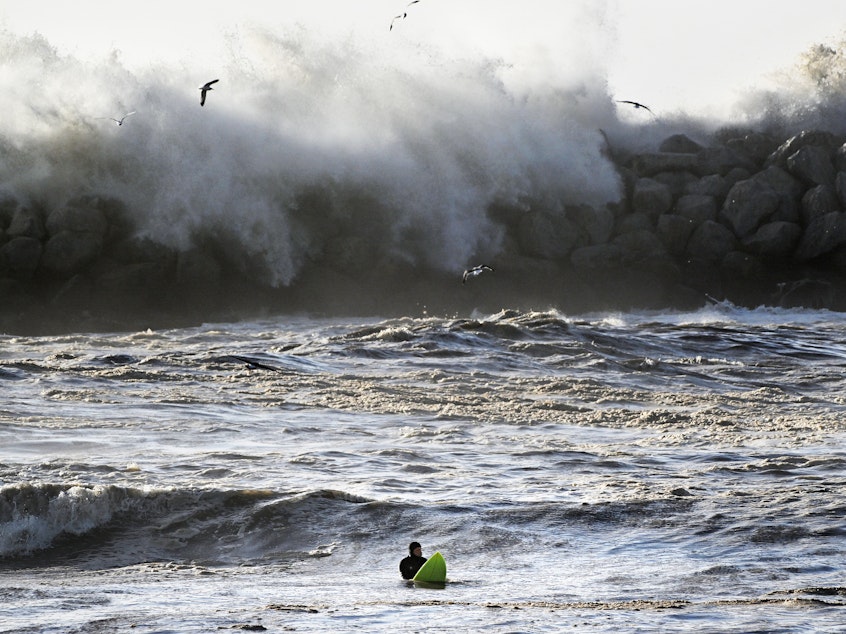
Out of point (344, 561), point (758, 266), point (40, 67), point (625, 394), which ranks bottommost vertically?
point (344, 561)

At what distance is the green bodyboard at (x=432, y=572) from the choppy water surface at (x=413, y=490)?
0.09 meters

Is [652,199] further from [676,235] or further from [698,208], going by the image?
[676,235]

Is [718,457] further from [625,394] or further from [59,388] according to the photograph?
[59,388]

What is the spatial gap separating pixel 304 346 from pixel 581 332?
143 inches

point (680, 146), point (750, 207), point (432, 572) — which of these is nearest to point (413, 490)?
point (432, 572)

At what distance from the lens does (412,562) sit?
5.71m

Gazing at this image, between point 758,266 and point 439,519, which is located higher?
point 758,266

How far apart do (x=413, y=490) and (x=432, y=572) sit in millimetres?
1811

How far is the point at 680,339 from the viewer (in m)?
15.6

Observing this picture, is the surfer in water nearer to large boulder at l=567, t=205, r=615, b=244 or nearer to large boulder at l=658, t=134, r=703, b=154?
large boulder at l=567, t=205, r=615, b=244

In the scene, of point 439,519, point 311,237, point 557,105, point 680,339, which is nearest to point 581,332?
point 680,339

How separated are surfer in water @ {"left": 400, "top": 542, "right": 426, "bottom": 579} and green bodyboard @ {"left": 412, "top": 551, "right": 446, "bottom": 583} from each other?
6cm

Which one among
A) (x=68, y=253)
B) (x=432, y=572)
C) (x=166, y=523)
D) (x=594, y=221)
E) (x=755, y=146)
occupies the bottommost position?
(x=432, y=572)

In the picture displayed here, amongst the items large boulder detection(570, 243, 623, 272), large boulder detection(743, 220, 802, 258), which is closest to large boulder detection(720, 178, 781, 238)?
large boulder detection(743, 220, 802, 258)
